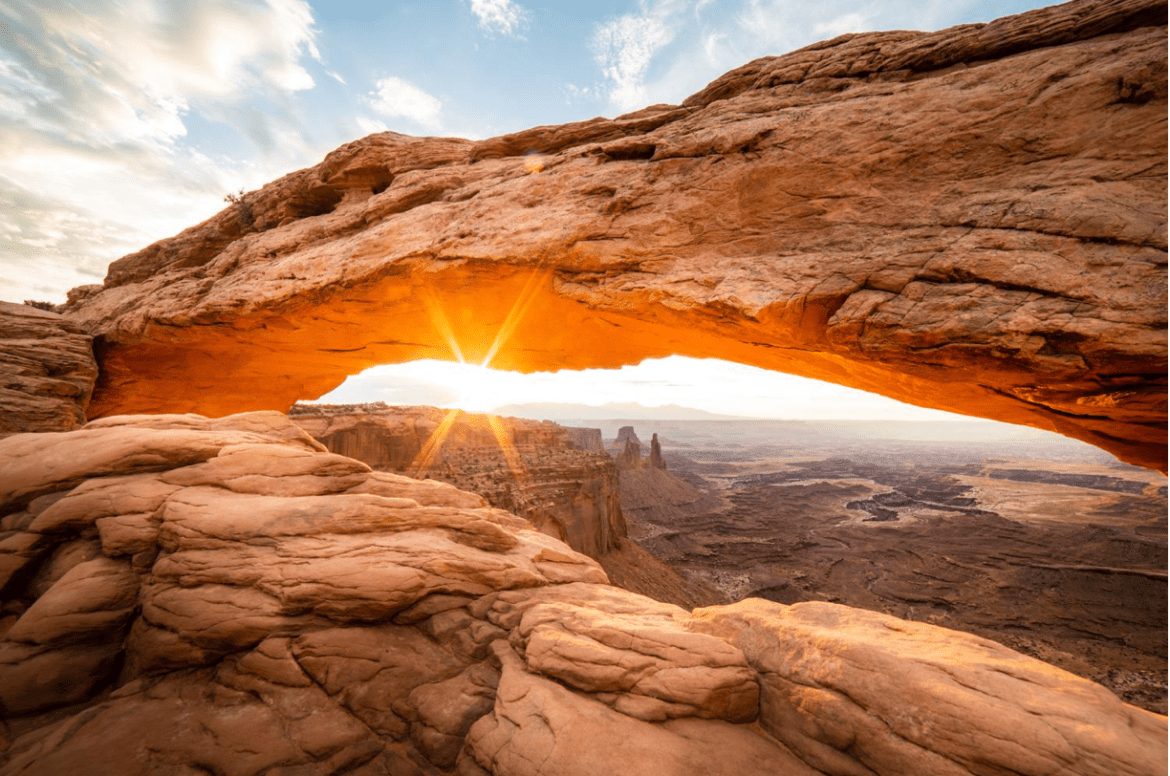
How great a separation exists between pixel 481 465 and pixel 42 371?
1877 cm

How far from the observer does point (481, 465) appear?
26203 mm

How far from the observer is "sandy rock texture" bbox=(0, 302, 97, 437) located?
27.0 feet

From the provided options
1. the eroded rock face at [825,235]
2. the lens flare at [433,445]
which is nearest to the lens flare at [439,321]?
the eroded rock face at [825,235]

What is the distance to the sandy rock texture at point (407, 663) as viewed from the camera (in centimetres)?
318

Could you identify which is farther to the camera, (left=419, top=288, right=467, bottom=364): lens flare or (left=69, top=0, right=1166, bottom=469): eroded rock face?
(left=419, top=288, right=467, bottom=364): lens flare

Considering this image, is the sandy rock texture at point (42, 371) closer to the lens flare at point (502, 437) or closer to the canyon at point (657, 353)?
the canyon at point (657, 353)

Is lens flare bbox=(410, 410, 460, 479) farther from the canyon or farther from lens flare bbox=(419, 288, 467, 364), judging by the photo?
the canyon

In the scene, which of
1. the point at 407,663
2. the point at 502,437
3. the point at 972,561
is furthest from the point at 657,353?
the point at 972,561

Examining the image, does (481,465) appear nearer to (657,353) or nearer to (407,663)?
(657,353)

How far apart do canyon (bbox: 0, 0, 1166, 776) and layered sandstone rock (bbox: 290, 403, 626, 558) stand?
1512cm

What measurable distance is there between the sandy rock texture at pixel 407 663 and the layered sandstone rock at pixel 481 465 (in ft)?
50.6

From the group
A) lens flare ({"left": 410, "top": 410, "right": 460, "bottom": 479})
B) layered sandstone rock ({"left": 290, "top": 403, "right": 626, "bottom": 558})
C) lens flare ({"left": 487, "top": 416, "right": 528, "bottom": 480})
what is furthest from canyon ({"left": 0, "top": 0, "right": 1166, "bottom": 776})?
lens flare ({"left": 487, "top": 416, "right": 528, "bottom": 480})

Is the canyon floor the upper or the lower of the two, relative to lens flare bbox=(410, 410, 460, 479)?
lower

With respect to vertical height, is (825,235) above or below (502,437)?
above
